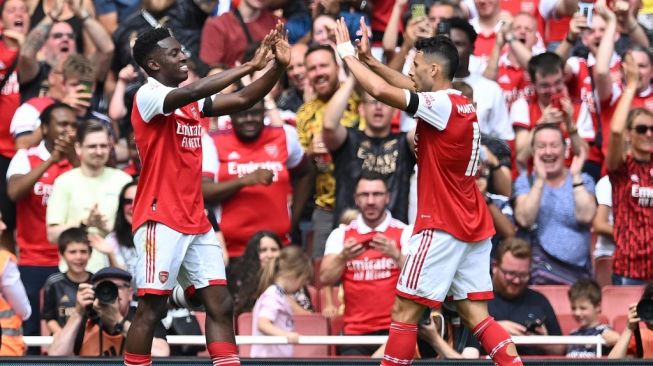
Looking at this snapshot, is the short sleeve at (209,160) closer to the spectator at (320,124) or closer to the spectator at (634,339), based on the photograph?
the spectator at (320,124)

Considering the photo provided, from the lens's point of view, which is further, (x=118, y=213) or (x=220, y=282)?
(x=118, y=213)

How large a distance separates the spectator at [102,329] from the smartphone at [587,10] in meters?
4.41

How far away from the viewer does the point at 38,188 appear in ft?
36.4

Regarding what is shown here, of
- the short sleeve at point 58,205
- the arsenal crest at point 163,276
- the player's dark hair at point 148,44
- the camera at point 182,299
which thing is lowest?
the camera at point 182,299

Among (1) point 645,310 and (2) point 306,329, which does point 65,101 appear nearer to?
(2) point 306,329

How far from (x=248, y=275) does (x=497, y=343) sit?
8.64 feet

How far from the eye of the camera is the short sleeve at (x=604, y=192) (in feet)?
36.6

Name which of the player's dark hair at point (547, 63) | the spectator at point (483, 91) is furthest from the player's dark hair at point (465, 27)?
the player's dark hair at point (547, 63)

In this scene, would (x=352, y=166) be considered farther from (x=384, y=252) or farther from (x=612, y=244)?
(x=612, y=244)

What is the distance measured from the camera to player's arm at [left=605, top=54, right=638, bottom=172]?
426 inches

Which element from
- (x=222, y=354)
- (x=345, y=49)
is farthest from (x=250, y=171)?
(x=222, y=354)

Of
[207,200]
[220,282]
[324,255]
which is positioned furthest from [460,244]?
[207,200]

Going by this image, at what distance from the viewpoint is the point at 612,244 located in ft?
36.9

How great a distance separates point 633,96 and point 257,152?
9.10ft
